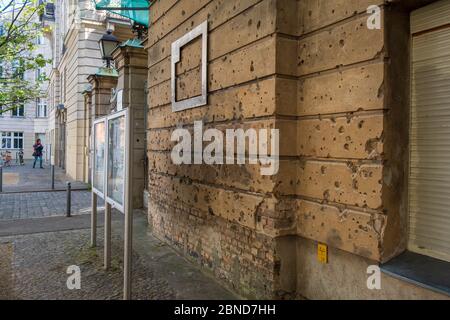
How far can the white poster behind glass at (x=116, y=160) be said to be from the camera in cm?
405

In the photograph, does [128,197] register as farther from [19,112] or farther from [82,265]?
[19,112]

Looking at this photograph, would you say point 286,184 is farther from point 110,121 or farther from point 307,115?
point 110,121

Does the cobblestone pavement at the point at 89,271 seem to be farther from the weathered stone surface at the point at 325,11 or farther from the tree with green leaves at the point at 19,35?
the tree with green leaves at the point at 19,35

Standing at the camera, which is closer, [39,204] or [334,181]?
[334,181]

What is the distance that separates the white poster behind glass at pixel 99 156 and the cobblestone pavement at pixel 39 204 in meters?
3.94

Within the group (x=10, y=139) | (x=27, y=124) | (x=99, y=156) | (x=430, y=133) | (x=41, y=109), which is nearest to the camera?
(x=430, y=133)

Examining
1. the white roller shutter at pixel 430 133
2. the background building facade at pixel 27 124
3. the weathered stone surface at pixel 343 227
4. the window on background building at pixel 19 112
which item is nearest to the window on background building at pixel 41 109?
the background building facade at pixel 27 124

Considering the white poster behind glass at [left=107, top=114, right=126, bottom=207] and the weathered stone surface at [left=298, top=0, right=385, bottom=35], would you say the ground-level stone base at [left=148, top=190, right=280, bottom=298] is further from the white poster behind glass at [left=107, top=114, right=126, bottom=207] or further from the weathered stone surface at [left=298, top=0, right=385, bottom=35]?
the weathered stone surface at [left=298, top=0, right=385, bottom=35]

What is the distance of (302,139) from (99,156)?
316cm

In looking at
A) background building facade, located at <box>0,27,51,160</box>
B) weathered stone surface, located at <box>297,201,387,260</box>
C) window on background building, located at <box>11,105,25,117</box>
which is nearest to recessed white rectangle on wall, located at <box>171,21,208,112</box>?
weathered stone surface, located at <box>297,201,387,260</box>

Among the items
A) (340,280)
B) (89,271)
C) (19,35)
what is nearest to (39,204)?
(19,35)

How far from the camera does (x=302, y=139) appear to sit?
12.3 ft

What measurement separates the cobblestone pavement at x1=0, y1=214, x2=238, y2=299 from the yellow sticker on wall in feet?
3.85

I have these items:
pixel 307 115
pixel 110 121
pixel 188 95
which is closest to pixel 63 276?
pixel 110 121
